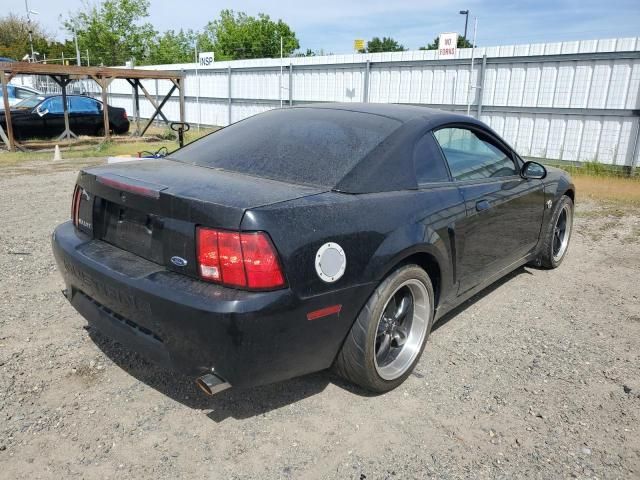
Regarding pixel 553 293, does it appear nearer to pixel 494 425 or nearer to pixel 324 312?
pixel 494 425

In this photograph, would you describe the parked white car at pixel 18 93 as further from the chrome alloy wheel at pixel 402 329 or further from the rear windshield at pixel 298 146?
the chrome alloy wheel at pixel 402 329

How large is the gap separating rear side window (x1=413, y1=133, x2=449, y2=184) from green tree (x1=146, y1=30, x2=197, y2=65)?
54.6m

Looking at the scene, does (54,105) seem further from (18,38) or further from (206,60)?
(18,38)

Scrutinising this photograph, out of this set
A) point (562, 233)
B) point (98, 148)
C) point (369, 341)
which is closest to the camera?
point (369, 341)

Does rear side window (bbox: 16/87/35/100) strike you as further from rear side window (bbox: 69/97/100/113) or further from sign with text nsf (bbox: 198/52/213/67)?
sign with text nsf (bbox: 198/52/213/67)

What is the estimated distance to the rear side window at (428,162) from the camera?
2.98 m

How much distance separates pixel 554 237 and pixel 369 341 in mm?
3273

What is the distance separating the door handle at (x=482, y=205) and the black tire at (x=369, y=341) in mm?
806

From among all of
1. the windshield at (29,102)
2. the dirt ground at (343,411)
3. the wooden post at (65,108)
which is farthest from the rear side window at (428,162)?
the windshield at (29,102)

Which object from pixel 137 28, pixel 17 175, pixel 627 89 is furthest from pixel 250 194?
pixel 137 28

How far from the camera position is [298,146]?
117 inches

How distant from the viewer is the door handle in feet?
11.0

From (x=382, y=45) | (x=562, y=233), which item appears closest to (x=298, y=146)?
(x=562, y=233)

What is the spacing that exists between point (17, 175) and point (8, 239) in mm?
5328
